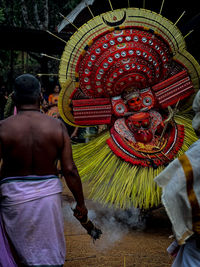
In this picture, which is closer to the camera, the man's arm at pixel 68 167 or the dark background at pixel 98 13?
the man's arm at pixel 68 167

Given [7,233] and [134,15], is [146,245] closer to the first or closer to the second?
[7,233]

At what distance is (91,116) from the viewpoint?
3742 millimetres

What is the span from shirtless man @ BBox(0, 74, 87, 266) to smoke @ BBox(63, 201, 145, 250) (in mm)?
1406

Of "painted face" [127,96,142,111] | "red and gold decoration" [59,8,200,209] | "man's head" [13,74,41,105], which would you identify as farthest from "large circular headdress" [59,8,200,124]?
"man's head" [13,74,41,105]

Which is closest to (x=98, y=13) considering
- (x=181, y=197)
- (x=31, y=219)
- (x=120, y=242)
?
(x=120, y=242)

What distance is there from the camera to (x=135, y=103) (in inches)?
151

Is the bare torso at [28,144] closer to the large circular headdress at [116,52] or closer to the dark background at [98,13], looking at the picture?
the large circular headdress at [116,52]

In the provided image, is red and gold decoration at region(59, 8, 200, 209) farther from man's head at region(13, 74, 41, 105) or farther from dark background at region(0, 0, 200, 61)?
man's head at region(13, 74, 41, 105)

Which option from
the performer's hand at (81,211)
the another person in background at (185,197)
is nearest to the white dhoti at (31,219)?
the performer's hand at (81,211)

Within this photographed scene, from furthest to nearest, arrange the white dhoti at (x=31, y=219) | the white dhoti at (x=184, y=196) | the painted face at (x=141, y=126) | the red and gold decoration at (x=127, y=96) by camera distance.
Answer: the painted face at (x=141, y=126)
the red and gold decoration at (x=127, y=96)
the white dhoti at (x=31, y=219)
the white dhoti at (x=184, y=196)

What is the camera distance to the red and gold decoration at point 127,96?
3518mm

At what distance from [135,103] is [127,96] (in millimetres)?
118

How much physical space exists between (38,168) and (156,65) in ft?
7.06

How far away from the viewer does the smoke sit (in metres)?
3.56
